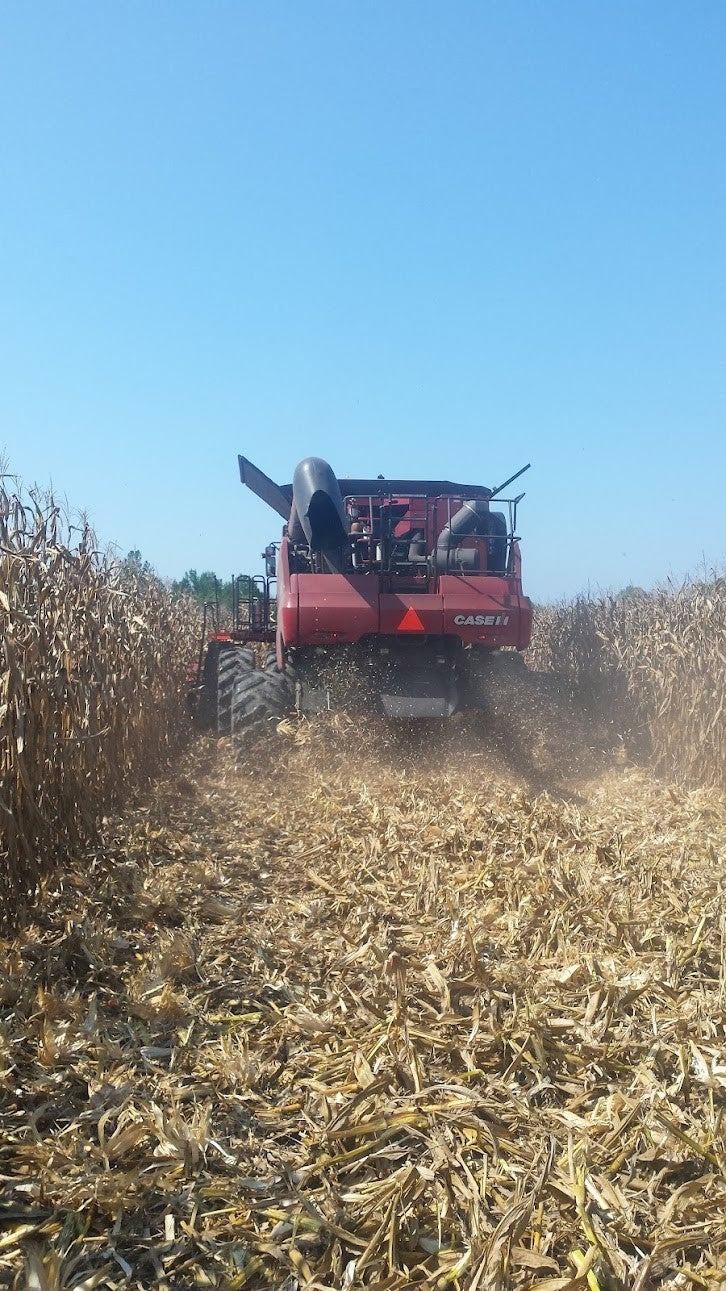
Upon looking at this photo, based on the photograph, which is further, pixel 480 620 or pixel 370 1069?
pixel 480 620

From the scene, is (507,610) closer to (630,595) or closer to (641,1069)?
(641,1069)

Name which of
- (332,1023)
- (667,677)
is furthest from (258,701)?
(332,1023)

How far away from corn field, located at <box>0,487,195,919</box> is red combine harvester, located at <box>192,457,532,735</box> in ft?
5.25

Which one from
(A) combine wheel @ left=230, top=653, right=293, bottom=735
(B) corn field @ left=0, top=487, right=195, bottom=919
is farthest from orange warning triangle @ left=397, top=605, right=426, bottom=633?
(B) corn field @ left=0, top=487, right=195, bottom=919

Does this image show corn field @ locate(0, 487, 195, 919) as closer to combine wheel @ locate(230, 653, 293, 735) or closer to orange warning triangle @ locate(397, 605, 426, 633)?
combine wheel @ locate(230, 653, 293, 735)

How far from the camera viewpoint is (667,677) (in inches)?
322

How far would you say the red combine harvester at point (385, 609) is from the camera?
742 cm

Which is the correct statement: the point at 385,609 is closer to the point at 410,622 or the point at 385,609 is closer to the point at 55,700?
the point at 410,622

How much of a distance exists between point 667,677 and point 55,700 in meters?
5.69

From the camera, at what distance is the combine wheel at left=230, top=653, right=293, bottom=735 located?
7945 mm

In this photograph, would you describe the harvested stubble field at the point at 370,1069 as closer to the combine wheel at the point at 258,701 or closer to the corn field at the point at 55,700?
the corn field at the point at 55,700

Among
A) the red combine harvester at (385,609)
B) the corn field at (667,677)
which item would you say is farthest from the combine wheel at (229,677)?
the corn field at (667,677)

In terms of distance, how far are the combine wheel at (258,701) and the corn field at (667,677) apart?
337 cm

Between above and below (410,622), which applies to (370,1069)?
below
